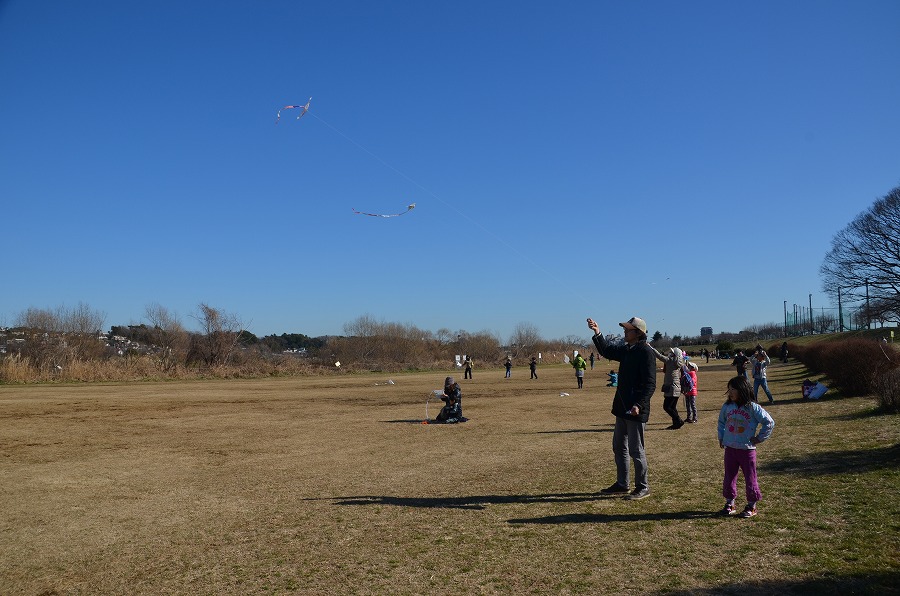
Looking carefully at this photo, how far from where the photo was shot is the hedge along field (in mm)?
5367

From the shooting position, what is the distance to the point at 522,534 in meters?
6.55

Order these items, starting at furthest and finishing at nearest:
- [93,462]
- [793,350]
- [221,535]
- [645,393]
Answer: [793,350] → [93,462] → [645,393] → [221,535]

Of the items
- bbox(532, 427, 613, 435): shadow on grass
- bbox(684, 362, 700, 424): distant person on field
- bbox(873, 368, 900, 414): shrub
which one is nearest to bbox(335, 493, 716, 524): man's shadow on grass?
bbox(532, 427, 613, 435): shadow on grass

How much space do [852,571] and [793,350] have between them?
2450 inches

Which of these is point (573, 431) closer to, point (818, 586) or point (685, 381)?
point (685, 381)

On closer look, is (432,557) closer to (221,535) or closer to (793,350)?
(221,535)

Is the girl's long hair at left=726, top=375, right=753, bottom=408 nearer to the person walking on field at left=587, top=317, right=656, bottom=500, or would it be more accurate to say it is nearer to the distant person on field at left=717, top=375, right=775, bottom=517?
the distant person on field at left=717, top=375, right=775, bottom=517

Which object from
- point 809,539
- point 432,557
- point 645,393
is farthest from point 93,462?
point 809,539

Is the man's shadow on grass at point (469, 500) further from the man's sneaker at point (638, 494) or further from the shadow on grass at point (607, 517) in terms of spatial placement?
the shadow on grass at point (607, 517)

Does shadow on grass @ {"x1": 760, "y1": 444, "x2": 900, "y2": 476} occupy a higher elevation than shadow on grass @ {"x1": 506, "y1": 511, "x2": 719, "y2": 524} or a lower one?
higher

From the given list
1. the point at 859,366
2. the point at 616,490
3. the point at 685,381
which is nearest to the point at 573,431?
the point at 685,381

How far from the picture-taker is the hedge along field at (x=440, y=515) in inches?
211

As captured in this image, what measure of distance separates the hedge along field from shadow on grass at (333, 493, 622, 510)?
36 mm

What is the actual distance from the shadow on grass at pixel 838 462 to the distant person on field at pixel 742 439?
8.17 ft
